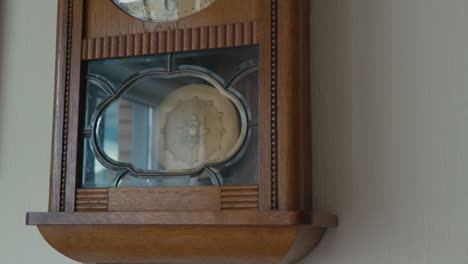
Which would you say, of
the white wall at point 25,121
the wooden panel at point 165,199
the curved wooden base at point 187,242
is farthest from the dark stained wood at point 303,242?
the white wall at point 25,121

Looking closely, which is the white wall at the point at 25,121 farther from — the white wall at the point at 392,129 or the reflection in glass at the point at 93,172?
the white wall at the point at 392,129

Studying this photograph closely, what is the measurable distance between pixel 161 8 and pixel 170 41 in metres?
0.05

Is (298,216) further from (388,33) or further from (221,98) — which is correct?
(388,33)

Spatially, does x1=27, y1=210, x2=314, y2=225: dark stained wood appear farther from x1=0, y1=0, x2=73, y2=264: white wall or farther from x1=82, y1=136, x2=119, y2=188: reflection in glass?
x1=0, y1=0, x2=73, y2=264: white wall

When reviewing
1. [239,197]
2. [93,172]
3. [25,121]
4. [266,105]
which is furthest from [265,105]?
[25,121]

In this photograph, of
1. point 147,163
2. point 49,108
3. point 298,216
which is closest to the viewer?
point 298,216

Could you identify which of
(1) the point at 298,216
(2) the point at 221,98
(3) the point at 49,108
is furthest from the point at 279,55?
(3) the point at 49,108

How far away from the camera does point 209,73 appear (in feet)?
2.59

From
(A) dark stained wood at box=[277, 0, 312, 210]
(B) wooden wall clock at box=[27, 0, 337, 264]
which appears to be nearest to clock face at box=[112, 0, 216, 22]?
(B) wooden wall clock at box=[27, 0, 337, 264]

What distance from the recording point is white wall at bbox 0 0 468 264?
80 cm

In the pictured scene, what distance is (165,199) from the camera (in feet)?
2.52

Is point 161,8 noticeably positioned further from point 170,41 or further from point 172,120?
point 172,120

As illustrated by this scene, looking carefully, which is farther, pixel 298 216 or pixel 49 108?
pixel 49 108

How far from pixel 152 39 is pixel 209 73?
0.31 feet
